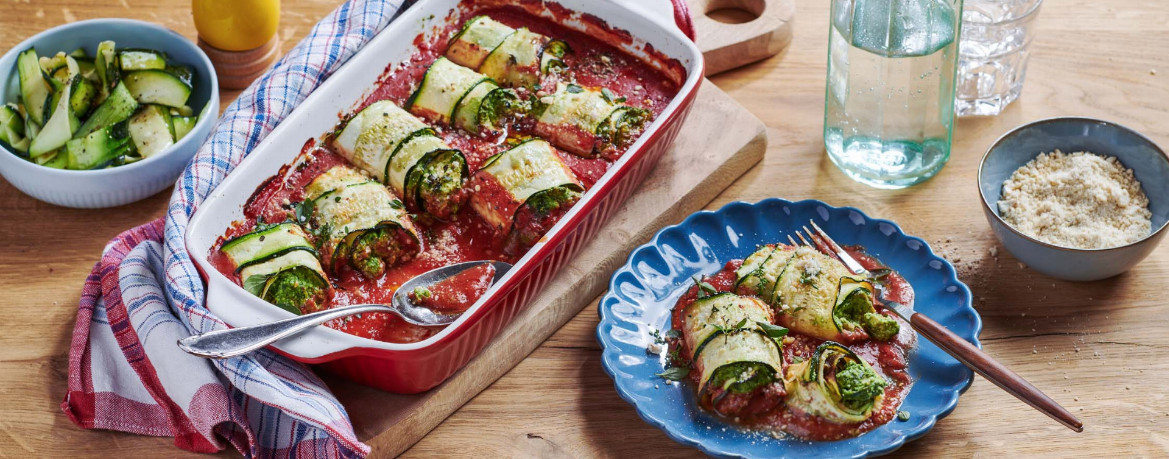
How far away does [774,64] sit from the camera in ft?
13.3

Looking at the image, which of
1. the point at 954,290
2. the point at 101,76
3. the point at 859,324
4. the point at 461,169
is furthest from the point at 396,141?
the point at 954,290

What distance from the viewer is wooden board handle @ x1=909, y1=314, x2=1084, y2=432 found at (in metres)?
2.74

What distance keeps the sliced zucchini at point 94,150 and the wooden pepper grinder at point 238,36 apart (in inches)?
20.6

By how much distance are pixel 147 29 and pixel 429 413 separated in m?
1.72

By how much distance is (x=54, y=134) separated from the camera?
136 inches

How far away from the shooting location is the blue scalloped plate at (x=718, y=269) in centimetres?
285

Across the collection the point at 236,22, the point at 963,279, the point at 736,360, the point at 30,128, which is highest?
the point at 236,22

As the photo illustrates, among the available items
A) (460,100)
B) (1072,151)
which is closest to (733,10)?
(460,100)

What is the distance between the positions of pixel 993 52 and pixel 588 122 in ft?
4.57

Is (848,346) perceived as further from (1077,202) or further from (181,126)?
(181,126)

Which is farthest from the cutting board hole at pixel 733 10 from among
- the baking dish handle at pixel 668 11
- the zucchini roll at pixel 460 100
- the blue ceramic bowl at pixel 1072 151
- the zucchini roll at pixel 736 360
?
the zucchini roll at pixel 736 360

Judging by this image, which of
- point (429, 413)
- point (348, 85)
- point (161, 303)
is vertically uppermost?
point (348, 85)

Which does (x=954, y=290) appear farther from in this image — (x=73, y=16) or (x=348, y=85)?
(x=73, y=16)

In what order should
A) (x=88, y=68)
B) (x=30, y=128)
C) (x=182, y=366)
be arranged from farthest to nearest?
(x=88, y=68) < (x=30, y=128) < (x=182, y=366)
